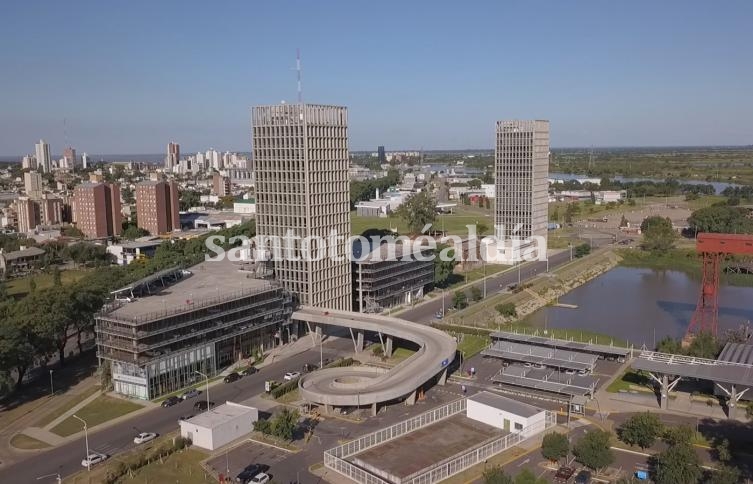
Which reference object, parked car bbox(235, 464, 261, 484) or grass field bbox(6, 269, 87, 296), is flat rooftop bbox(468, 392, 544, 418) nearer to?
parked car bbox(235, 464, 261, 484)

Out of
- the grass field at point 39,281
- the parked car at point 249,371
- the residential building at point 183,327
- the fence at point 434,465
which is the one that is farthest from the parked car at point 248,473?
the grass field at point 39,281

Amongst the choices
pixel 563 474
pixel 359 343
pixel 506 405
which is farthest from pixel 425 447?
pixel 359 343

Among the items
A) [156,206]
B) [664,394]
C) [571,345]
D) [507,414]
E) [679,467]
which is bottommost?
[664,394]

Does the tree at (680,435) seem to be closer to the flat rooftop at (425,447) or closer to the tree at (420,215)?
the flat rooftop at (425,447)

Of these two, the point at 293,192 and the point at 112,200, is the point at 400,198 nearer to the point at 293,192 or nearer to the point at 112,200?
the point at 112,200

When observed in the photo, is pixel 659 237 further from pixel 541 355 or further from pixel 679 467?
pixel 679 467

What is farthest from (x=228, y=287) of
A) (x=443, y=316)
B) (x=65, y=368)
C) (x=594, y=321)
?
(x=594, y=321)
